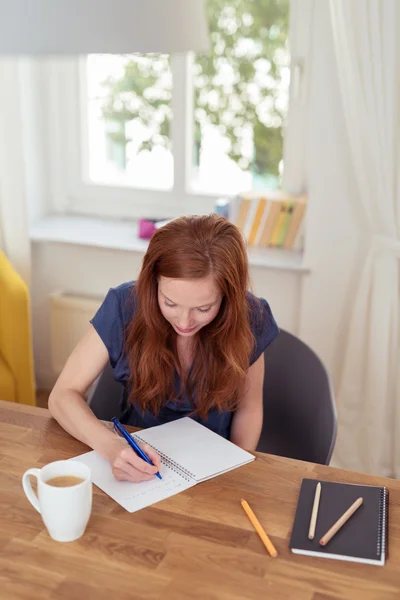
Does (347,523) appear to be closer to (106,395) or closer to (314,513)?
(314,513)

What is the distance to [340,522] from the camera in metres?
1.25

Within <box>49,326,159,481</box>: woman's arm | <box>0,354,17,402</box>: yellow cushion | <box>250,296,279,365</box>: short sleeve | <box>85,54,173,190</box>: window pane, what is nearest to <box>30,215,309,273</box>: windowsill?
<box>85,54,173,190</box>: window pane

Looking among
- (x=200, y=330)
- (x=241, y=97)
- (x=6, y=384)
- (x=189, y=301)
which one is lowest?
(x=6, y=384)

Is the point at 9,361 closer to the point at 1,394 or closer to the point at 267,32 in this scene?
the point at 1,394

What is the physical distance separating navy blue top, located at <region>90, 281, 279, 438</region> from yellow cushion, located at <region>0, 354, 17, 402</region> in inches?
38.4

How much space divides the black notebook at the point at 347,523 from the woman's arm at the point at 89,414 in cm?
28

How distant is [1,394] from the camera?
103 inches

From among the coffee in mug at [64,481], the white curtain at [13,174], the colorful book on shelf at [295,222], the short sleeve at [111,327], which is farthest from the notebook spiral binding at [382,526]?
the white curtain at [13,174]

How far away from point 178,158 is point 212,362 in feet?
5.38

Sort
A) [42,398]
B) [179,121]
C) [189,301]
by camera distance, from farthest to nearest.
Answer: [42,398], [179,121], [189,301]

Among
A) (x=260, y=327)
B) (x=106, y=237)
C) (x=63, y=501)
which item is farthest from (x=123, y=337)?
(x=106, y=237)

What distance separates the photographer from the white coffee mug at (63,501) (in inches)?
45.5

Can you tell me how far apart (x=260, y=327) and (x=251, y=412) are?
195 mm

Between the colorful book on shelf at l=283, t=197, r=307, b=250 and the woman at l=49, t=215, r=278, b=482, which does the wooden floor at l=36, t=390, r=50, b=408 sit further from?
the woman at l=49, t=215, r=278, b=482
